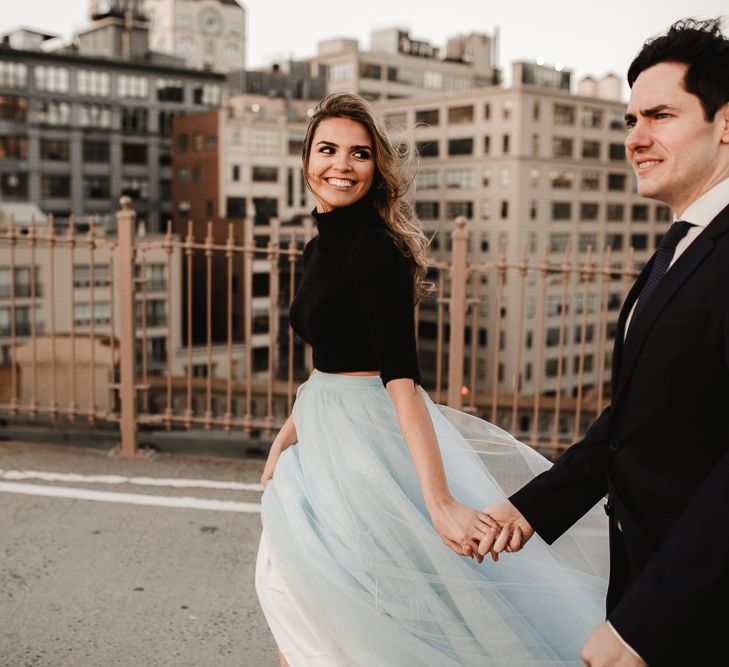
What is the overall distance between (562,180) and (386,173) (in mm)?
68155

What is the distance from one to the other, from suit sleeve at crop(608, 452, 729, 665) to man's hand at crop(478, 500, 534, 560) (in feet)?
1.69

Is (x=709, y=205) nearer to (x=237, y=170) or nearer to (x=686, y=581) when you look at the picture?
(x=686, y=581)

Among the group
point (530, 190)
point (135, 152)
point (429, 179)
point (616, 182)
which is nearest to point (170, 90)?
point (135, 152)

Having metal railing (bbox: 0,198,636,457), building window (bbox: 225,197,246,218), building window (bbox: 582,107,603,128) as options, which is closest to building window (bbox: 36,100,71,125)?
building window (bbox: 225,197,246,218)

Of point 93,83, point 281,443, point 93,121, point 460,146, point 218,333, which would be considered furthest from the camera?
point 460,146

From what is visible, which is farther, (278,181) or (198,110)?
(198,110)

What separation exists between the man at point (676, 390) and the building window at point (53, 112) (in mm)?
68580

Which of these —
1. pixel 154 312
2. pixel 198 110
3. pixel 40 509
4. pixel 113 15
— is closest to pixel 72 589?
pixel 40 509

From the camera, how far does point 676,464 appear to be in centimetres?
164

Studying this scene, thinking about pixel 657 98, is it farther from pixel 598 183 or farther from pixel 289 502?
pixel 598 183

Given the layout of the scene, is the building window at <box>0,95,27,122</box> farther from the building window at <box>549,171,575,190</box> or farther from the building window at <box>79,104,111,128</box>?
the building window at <box>549,171,575,190</box>

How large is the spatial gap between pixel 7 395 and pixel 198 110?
50.3 m

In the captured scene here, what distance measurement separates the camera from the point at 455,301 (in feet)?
19.7

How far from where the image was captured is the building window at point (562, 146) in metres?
67.0
